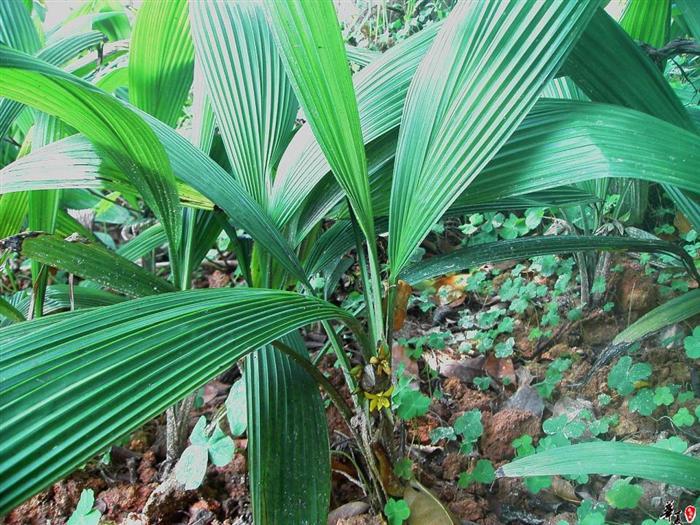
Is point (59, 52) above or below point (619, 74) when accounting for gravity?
above

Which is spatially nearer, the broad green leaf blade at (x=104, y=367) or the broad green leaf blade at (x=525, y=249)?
the broad green leaf blade at (x=104, y=367)

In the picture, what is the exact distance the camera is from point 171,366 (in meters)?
0.46

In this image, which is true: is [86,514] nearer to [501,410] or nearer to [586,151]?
[501,410]

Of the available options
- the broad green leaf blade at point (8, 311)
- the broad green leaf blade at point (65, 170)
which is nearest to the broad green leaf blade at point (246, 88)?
the broad green leaf blade at point (65, 170)

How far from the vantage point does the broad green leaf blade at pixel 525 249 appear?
2.76ft

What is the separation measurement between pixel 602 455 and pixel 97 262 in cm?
69

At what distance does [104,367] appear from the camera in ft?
1.41

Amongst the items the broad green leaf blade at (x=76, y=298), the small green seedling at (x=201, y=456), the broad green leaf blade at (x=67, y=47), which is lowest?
the small green seedling at (x=201, y=456)

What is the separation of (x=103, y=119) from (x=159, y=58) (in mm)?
476

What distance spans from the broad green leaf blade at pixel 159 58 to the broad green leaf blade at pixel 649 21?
3.05 ft

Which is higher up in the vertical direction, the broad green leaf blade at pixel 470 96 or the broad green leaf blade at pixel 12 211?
the broad green leaf blade at pixel 470 96

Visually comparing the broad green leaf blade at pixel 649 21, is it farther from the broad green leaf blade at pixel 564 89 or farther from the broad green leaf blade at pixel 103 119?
the broad green leaf blade at pixel 103 119

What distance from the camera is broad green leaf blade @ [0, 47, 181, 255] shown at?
0.69 meters

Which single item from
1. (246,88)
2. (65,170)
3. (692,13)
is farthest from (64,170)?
(692,13)
